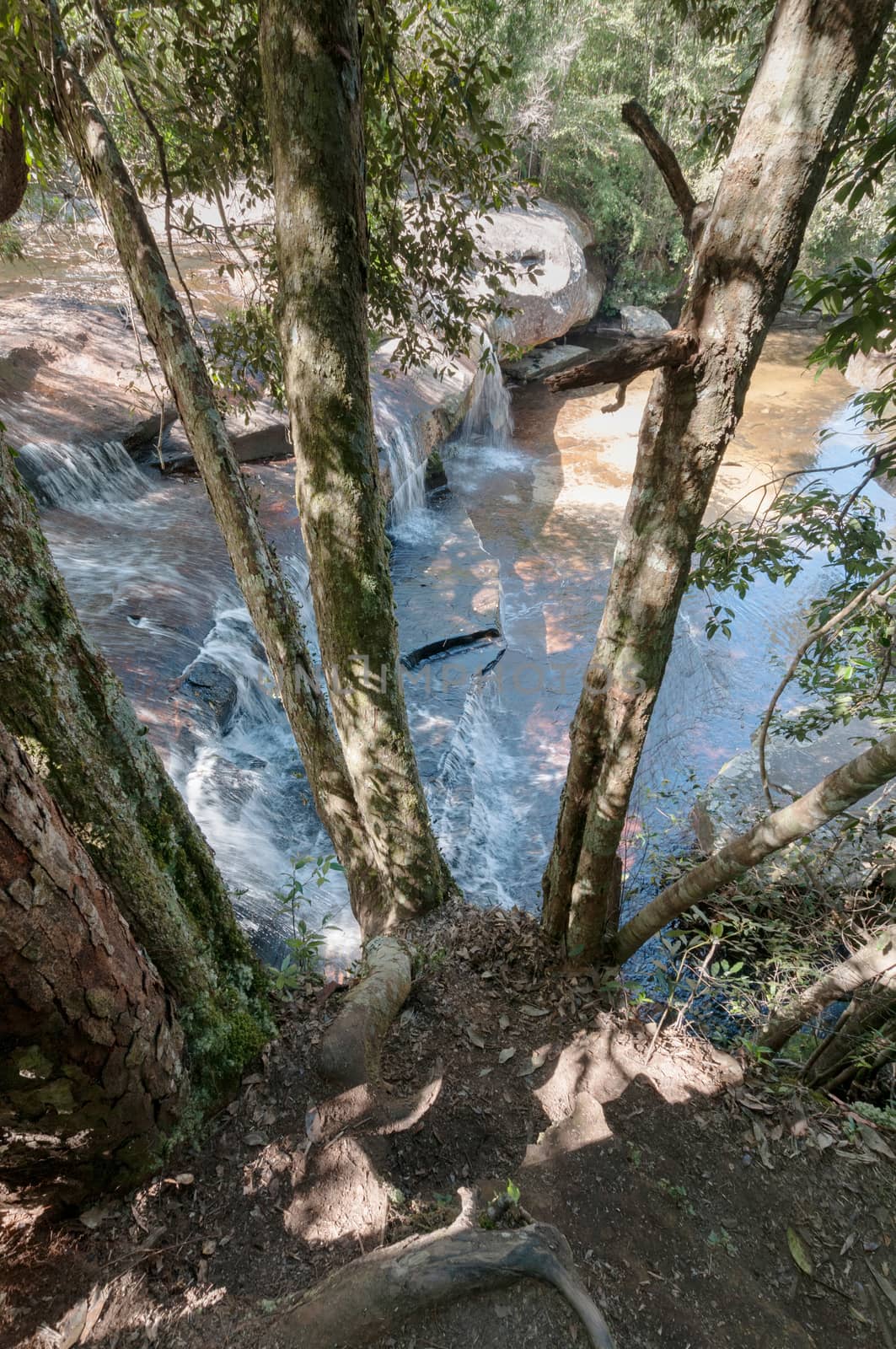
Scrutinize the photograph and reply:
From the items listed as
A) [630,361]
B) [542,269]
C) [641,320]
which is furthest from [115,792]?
[641,320]

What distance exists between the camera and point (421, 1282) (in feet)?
5.84

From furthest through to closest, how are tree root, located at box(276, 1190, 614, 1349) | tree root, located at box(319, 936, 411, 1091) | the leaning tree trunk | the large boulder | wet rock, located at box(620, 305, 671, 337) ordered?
wet rock, located at box(620, 305, 671, 337)
the large boulder
tree root, located at box(319, 936, 411, 1091)
the leaning tree trunk
tree root, located at box(276, 1190, 614, 1349)

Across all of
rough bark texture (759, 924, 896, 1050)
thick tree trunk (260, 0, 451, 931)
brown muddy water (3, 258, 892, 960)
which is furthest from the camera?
brown muddy water (3, 258, 892, 960)

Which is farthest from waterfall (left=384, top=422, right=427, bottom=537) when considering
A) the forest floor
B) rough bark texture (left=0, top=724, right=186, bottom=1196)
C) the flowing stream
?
rough bark texture (left=0, top=724, right=186, bottom=1196)

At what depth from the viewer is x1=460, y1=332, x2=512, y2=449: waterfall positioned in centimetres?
1543

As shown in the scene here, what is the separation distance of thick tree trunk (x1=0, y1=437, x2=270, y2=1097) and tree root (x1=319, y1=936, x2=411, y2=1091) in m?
0.32

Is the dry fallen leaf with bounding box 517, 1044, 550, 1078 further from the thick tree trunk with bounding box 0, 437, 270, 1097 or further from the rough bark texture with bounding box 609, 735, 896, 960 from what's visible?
the thick tree trunk with bounding box 0, 437, 270, 1097

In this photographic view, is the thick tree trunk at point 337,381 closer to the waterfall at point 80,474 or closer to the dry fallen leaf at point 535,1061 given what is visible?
the dry fallen leaf at point 535,1061

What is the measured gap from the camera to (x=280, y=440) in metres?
10.5

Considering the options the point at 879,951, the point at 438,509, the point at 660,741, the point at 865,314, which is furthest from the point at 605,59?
the point at 879,951

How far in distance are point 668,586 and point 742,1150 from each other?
7.87ft

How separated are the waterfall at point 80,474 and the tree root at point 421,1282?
8.81 meters

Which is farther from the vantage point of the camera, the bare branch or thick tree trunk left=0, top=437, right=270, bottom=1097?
the bare branch

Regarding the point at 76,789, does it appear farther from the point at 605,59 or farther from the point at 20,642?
the point at 605,59
